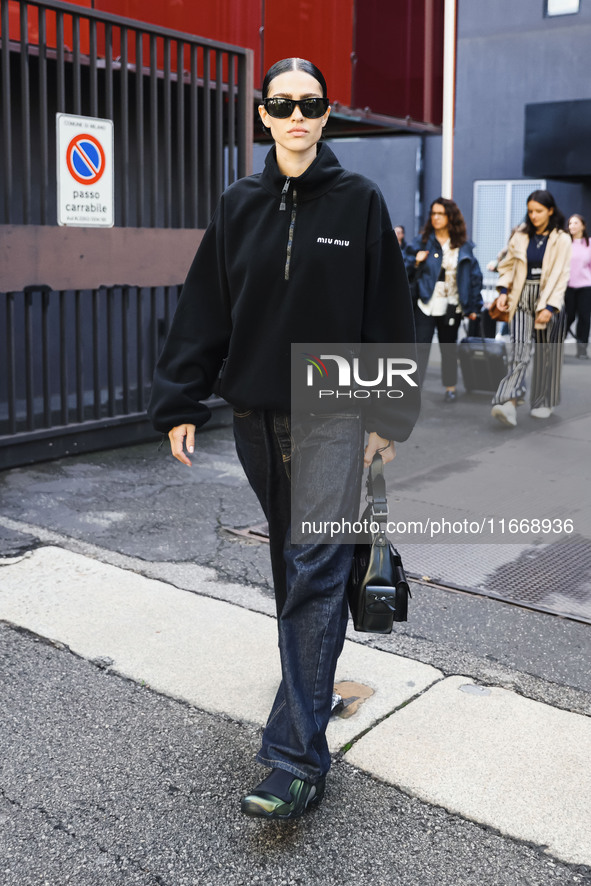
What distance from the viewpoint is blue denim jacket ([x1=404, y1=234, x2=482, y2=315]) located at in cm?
939

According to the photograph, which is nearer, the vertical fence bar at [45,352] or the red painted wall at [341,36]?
the vertical fence bar at [45,352]

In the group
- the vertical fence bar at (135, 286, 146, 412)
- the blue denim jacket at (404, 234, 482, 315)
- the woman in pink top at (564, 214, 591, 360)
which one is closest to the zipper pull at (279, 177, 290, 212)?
the vertical fence bar at (135, 286, 146, 412)

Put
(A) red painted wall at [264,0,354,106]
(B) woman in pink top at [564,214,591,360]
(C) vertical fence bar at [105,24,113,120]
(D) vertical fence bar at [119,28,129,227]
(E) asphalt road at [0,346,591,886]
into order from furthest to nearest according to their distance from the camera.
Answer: (B) woman in pink top at [564,214,591,360], (A) red painted wall at [264,0,354,106], (D) vertical fence bar at [119,28,129,227], (C) vertical fence bar at [105,24,113,120], (E) asphalt road at [0,346,591,886]

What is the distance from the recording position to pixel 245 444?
2973 millimetres

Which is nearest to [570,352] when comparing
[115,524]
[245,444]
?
[115,524]

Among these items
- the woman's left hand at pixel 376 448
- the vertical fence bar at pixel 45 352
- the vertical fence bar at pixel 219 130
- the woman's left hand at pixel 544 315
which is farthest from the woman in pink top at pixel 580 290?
the woman's left hand at pixel 376 448

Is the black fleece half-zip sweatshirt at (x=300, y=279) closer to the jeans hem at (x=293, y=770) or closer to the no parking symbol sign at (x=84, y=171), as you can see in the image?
the jeans hem at (x=293, y=770)

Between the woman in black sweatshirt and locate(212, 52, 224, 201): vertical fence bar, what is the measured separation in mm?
5418

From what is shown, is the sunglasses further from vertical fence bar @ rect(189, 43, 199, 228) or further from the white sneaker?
the white sneaker

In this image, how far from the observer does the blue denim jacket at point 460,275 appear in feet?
30.8

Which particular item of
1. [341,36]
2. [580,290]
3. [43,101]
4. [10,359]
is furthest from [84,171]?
[580,290]

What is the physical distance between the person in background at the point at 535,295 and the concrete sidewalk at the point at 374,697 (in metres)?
4.61

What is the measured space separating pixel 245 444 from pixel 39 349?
5779 millimetres

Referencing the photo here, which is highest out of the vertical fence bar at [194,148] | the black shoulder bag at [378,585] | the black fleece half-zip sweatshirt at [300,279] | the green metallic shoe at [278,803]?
the vertical fence bar at [194,148]
